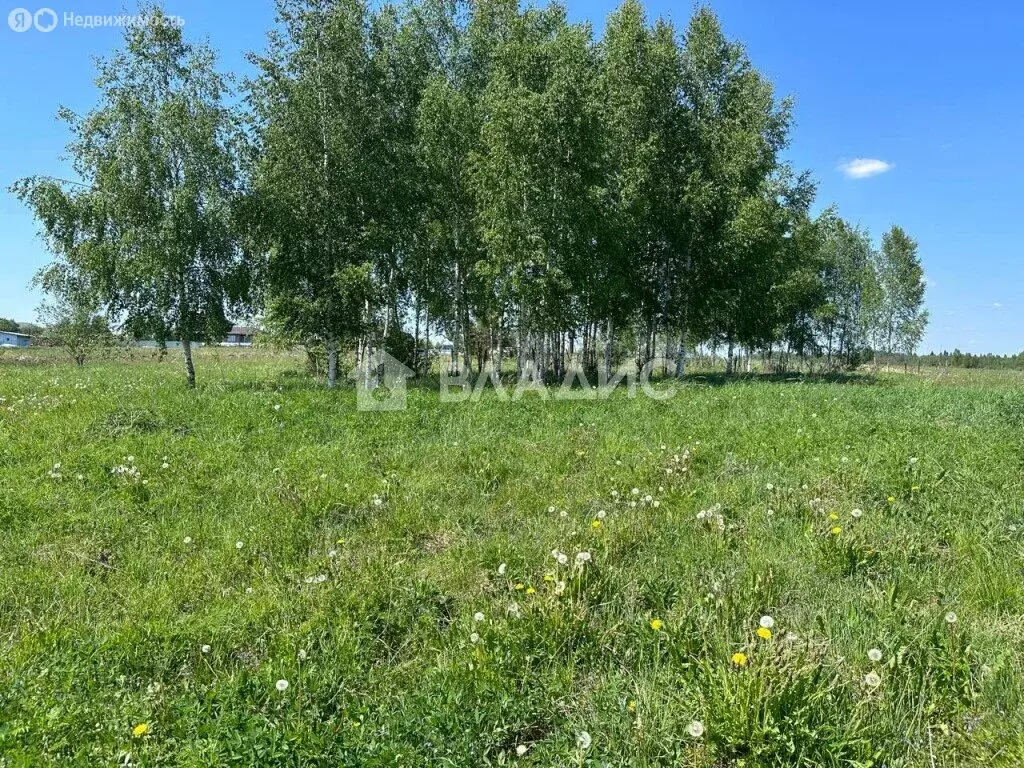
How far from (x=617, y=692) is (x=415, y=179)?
19.8m

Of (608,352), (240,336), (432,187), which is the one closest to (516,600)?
(432,187)

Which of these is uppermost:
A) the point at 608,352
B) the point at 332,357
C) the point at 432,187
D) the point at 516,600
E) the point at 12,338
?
the point at 432,187

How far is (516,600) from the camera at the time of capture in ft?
14.6

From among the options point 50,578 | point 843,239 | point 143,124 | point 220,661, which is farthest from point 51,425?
point 843,239

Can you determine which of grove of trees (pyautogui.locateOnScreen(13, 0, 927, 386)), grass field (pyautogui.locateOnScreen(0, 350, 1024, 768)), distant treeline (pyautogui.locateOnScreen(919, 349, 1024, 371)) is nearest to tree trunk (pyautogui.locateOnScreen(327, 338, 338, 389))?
grove of trees (pyautogui.locateOnScreen(13, 0, 927, 386))

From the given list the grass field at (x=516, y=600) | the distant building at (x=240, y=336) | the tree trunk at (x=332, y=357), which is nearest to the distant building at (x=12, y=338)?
the distant building at (x=240, y=336)

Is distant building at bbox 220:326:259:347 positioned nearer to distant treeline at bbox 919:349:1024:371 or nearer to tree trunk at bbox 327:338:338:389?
tree trunk at bbox 327:338:338:389

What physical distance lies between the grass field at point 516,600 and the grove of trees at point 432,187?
9.71 metres

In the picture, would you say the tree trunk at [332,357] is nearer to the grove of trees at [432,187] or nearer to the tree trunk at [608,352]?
the grove of trees at [432,187]

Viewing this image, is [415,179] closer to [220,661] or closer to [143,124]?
[143,124]

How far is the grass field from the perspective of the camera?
312cm

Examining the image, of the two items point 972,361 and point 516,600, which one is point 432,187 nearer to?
point 516,600

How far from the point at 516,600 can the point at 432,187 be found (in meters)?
19.2

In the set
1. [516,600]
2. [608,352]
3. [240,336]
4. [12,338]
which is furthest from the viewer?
[12,338]
